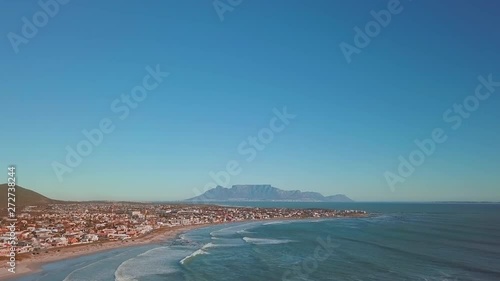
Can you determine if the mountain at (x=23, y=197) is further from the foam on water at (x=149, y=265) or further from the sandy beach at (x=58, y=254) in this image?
the foam on water at (x=149, y=265)

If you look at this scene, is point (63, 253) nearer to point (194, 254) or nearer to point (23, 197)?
point (194, 254)

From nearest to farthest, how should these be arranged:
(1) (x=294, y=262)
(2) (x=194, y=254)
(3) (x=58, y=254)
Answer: (1) (x=294, y=262), (3) (x=58, y=254), (2) (x=194, y=254)

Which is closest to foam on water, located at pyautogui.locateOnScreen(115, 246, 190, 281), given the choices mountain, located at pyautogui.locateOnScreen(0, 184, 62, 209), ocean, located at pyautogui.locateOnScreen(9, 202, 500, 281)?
ocean, located at pyautogui.locateOnScreen(9, 202, 500, 281)

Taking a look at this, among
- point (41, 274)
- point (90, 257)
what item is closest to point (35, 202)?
point (90, 257)

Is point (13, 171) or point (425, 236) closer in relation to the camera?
point (13, 171)

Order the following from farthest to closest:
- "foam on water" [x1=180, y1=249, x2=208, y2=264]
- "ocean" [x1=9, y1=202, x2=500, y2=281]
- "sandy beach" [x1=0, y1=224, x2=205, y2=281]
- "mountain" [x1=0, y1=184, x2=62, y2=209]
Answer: "mountain" [x1=0, y1=184, x2=62, y2=209]
"foam on water" [x1=180, y1=249, x2=208, y2=264]
"sandy beach" [x1=0, y1=224, x2=205, y2=281]
"ocean" [x1=9, y1=202, x2=500, y2=281]

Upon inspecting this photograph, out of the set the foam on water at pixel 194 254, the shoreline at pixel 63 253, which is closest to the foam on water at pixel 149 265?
the foam on water at pixel 194 254

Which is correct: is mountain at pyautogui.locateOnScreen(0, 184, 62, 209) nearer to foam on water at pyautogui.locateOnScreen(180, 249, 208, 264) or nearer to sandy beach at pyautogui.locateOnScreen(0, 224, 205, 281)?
sandy beach at pyautogui.locateOnScreen(0, 224, 205, 281)

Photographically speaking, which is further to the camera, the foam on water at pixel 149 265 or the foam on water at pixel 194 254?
the foam on water at pixel 194 254

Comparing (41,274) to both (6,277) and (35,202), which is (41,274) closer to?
(6,277)

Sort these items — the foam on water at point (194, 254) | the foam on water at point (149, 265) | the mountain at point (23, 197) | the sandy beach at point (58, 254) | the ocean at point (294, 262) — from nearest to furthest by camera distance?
the ocean at point (294, 262)
the foam on water at point (149, 265)
the sandy beach at point (58, 254)
the foam on water at point (194, 254)
the mountain at point (23, 197)

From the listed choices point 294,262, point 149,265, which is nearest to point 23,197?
point 149,265
